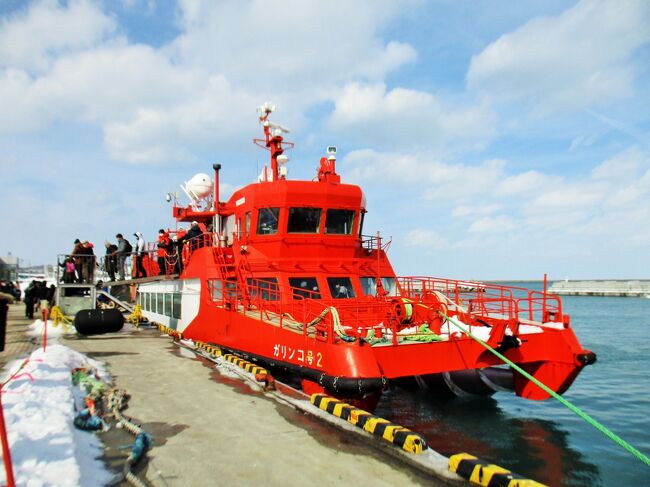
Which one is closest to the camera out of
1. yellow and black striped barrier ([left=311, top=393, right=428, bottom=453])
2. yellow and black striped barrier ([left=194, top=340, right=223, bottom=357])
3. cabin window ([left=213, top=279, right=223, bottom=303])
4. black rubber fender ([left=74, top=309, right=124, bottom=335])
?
yellow and black striped barrier ([left=311, top=393, right=428, bottom=453])

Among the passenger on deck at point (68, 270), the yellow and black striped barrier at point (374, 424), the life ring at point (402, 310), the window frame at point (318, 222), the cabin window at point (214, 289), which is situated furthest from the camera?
the passenger on deck at point (68, 270)

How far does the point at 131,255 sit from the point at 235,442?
17153mm

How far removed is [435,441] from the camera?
969 centimetres

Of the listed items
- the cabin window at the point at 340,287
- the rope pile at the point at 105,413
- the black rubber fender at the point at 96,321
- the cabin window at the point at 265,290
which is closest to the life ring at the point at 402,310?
the cabin window at the point at 340,287

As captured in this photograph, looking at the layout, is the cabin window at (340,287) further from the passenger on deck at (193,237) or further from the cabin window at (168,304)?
the cabin window at (168,304)

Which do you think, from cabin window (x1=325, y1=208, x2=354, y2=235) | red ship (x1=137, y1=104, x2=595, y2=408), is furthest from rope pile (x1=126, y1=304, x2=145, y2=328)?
cabin window (x1=325, y1=208, x2=354, y2=235)

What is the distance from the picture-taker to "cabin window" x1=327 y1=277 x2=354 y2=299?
41.6ft

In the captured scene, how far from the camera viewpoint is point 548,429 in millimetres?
11016

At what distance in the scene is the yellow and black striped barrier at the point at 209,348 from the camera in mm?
12607

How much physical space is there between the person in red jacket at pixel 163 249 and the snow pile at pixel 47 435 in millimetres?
10147

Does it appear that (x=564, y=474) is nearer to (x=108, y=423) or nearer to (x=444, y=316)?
(x=444, y=316)

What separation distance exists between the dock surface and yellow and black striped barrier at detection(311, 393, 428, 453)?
278mm

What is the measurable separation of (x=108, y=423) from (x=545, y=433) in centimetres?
887

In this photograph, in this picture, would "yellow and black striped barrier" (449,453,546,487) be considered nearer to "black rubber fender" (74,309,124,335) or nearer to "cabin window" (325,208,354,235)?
"cabin window" (325,208,354,235)
